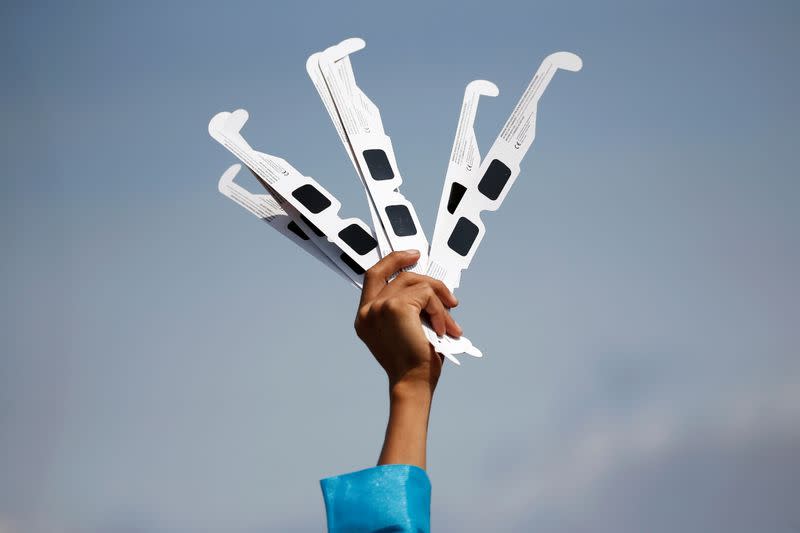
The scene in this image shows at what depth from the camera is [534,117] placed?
3271 mm

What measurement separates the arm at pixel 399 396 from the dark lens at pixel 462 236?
1.28ft

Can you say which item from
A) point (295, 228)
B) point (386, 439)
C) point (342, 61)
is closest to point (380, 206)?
point (295, 228)

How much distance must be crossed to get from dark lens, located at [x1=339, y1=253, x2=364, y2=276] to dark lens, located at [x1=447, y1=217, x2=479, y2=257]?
13.0 inches

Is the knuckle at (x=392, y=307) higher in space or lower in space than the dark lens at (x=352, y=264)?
lower

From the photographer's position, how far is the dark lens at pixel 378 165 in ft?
10.5

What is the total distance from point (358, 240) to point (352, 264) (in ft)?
0.30

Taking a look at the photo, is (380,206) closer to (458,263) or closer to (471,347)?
(458,263)

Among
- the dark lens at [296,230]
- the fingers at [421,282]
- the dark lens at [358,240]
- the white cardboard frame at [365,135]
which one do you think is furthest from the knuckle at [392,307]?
the dark lens at [296,230]

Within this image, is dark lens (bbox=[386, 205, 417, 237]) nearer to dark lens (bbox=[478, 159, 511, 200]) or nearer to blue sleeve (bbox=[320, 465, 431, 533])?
dark lens (bbox=[478, 159, 511, 200])

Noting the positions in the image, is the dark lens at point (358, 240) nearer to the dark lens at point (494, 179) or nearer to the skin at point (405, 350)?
the dark lens at point (494, 179)

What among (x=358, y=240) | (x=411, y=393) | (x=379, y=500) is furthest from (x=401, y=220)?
(x=379, y=500)

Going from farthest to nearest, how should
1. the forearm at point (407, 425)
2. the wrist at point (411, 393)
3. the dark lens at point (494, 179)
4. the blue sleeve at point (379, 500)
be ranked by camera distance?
the dark lens at point (494, 179) < the wrist at point (411, 393) < the forearm at point (407, 425) < the blue sleeve at point (379, 500)

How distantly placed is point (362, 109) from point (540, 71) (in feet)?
2.30

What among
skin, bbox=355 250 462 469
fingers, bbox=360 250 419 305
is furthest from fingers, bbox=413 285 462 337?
fingers, bbox=360 250 419 305
